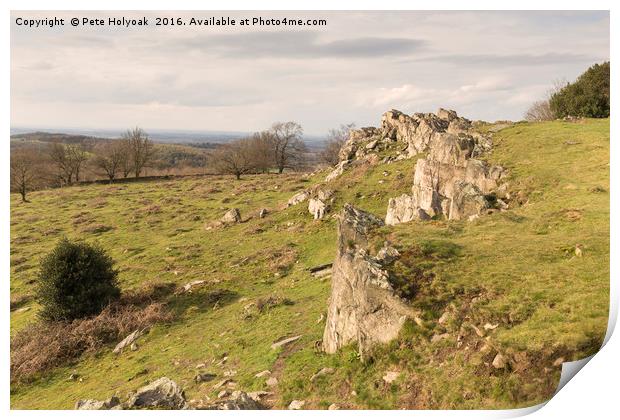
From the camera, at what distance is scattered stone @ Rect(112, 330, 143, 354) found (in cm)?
1917

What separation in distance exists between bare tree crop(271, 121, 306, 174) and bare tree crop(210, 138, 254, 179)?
21.7 feet

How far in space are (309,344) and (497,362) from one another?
21.9 ft

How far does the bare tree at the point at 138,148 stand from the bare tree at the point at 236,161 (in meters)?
14.1

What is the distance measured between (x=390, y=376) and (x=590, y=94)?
153ft

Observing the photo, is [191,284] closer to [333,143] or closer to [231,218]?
[231,218]

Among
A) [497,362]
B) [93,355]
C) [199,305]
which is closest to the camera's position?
[497,362]

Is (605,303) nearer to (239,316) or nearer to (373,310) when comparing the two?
(373,310)

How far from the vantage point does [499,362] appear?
421 inches

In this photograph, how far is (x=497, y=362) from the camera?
1070cm

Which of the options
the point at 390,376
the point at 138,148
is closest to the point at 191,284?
the point at 390,376

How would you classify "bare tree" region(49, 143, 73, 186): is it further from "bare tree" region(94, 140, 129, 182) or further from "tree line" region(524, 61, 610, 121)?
"tree line" region(524, 61, 610, 121)

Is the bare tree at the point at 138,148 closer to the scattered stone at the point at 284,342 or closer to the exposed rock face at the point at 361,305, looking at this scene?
the scattered stone at the point at 284,342
